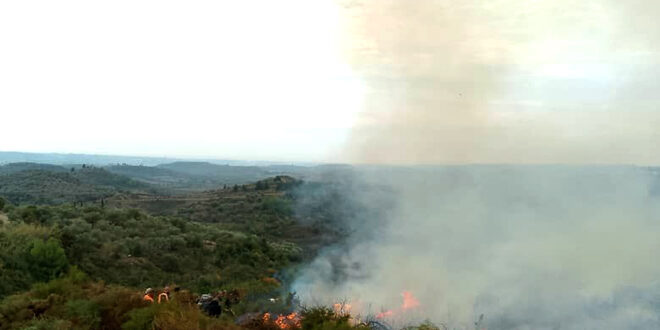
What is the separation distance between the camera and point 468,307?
583 inches

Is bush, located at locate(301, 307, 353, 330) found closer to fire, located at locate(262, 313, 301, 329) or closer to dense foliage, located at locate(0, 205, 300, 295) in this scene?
fire, located at locate(262, 313, 301, 329)

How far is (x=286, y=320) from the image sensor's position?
12.4m

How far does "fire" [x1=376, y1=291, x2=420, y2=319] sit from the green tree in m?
12.1

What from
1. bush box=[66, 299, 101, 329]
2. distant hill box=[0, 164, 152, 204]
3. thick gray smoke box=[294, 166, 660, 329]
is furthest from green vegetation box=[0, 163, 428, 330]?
distant hill box=[0, 164, 152, 204]

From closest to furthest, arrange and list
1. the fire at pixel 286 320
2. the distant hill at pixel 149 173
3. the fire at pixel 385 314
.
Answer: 1. the fire at pixel 286 320
2. the fire at pixel 385 314
3. the distant hill at pixel 149 173

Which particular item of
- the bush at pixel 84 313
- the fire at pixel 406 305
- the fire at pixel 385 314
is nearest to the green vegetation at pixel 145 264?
the bush at pixel 84 313

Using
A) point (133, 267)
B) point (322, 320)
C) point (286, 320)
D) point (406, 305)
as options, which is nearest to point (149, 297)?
point (286, 320)

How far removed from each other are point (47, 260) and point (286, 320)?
11317 millimetres

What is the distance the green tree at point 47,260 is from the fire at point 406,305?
39.7ft

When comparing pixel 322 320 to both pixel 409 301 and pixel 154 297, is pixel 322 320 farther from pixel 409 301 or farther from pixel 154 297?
pixel 409 301

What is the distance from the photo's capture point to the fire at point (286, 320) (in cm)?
1177

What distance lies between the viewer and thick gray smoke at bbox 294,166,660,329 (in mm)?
13930

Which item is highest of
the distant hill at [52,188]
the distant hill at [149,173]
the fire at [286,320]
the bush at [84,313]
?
the bush at [84,313]

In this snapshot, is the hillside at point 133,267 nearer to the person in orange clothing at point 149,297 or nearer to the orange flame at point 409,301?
the person in orange clothing at point 149,297
